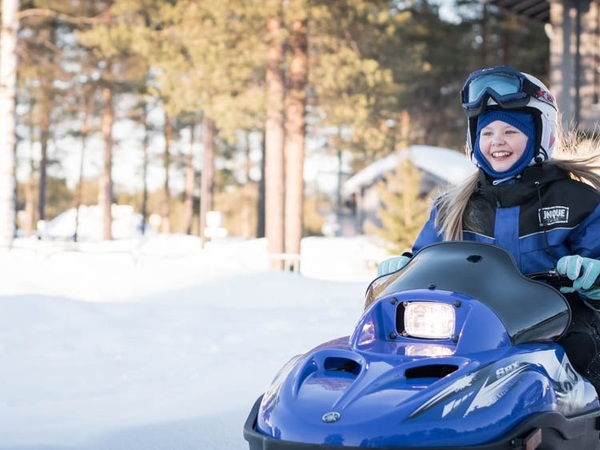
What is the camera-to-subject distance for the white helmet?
3746 mm

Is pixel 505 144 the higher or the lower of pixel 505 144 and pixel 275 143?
the lower

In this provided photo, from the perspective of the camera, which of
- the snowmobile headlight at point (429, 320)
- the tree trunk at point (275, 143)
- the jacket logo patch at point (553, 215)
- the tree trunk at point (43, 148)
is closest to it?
the snowmobile headlight at point (429, 320)

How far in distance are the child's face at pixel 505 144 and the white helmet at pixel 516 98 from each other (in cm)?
7

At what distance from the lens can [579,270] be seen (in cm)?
336

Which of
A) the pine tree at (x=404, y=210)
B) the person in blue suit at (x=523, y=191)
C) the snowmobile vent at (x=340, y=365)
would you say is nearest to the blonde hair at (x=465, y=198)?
the person in blue suit at (x=523, y=191)

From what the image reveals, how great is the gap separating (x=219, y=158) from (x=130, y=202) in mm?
23006

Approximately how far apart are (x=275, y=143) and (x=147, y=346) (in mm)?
12960

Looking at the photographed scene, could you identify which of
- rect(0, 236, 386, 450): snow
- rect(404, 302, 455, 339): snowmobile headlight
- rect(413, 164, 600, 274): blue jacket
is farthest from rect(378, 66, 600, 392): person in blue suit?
rect(0, 236, 386, 450): snow

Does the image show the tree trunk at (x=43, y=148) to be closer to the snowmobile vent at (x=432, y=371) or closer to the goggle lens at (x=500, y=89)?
the goggle lens at (x=500, y=89)

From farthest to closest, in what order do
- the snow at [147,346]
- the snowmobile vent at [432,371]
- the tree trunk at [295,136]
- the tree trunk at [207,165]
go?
the tree trunk at [207,165] → the tree trunk at [295,136] → the snow at [147,346] → the snowmobile vent at [432,371]

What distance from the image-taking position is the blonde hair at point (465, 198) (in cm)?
387

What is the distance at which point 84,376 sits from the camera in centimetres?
638

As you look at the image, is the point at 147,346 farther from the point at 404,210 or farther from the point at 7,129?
the point at 404,210

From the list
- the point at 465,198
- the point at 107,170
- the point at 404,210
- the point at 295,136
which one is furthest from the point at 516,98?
the point at 107,170
